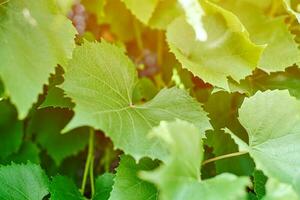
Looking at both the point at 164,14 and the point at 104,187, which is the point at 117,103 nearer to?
the point at 104,187

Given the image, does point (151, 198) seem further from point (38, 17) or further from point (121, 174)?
point (38, 17)

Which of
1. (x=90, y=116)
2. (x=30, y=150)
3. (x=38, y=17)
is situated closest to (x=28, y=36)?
(x=38, y=17)

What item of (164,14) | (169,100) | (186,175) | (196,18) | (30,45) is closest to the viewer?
(186,175)

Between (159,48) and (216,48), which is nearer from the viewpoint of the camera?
(216,48)

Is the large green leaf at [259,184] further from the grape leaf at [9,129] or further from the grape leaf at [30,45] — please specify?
the grape leaf at [9,129]

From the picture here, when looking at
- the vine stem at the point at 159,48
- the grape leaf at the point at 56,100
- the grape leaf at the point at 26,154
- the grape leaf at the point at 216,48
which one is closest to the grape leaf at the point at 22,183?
the grape leaf at the point at 56,100

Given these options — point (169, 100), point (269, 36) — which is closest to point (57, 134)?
point (169, 100)

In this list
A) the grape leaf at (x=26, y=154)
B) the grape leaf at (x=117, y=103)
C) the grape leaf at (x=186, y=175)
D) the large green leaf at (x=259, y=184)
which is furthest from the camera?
the grape leaf at (x=26, y=154)
